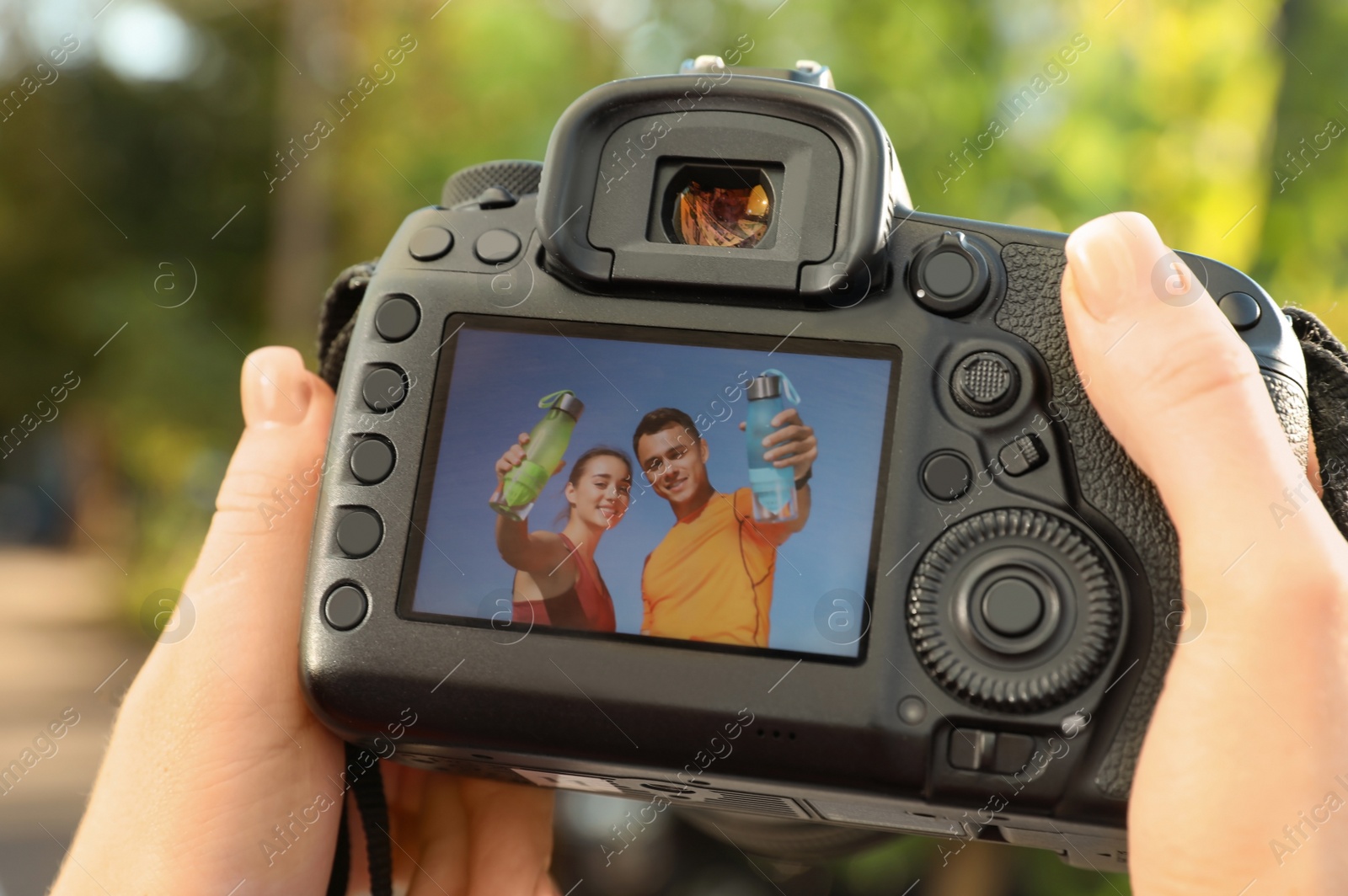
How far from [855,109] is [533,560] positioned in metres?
0.66

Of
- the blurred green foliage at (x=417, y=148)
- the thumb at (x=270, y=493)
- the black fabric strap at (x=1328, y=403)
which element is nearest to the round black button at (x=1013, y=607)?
the black fabric strap at (x=1328, y=403)

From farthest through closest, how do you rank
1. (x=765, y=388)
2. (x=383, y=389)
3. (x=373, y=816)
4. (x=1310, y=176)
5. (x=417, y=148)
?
(x=417, y=148)
(x=1310, y=176)
(x=373, y=816)
(x=383, y=389)
(x=765, y=388)

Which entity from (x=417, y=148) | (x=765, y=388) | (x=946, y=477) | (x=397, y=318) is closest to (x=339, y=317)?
(x=397, y=318)

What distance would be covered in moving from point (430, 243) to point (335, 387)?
371mm

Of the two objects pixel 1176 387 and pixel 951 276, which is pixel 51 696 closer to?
pixel 951 276

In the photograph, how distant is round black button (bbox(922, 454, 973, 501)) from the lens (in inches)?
51.3

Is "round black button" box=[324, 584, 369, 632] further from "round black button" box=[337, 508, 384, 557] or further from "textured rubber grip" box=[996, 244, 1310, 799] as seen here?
"textured rubber grip" box=[996, 244, 1310, 799]

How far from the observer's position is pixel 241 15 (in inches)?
426

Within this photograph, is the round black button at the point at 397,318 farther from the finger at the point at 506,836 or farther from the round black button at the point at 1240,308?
the round black button at the point at 1240,308

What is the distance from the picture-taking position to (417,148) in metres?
6.43

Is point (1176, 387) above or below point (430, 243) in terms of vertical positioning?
below

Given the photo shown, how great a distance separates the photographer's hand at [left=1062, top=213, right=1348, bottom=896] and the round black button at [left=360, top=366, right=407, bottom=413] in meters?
0.85

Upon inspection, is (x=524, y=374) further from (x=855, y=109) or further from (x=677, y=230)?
(x=855, y=109)

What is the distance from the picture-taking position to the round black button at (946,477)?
1.30 meters
